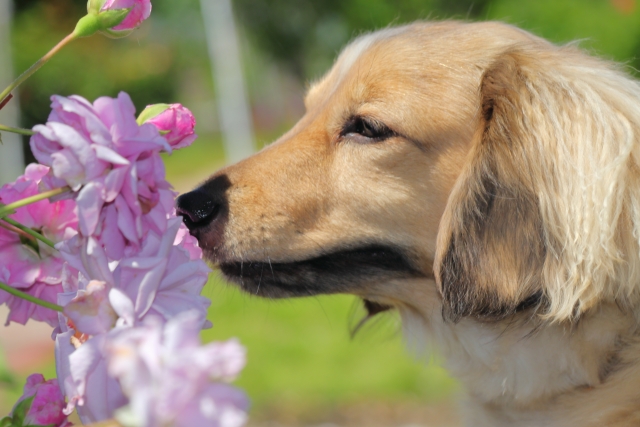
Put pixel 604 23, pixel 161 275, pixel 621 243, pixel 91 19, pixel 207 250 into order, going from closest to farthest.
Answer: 1. pixel 161 275
2. pixel 91 19
3. pixel 621 243
4. pixel 207 250
5. pixel 604 23

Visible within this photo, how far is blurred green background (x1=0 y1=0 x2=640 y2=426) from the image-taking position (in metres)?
5.24

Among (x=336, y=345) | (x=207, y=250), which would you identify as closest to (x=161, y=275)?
(x=207, y=250)

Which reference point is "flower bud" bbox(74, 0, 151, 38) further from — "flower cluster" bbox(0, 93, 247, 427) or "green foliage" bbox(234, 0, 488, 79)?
"green foliage" bbox(234, 0, 488, 79)

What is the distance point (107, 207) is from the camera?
0.90 m

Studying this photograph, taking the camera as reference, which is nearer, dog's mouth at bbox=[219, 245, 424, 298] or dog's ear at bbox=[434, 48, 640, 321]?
dog's ear at bbox=[434, 48, 640, 321]

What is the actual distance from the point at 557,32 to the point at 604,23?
0.52 meters

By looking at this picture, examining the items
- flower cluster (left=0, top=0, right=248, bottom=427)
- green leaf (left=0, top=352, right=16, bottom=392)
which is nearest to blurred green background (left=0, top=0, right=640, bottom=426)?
green leaf (left=0, top=352, right=16, bottom=392)

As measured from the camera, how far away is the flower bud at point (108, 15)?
100 cm

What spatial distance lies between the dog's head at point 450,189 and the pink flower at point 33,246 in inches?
44.8

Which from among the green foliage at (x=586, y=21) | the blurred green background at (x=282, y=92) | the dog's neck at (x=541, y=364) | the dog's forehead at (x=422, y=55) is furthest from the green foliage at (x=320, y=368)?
the green foliage at (x=586, y=21)

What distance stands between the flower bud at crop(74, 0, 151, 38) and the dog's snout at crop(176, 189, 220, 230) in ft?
3.79

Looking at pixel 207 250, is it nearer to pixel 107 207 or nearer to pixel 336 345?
pixel 107 207

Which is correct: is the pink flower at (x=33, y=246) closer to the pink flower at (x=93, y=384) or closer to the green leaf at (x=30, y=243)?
the green leaf at (x=30, y=243)

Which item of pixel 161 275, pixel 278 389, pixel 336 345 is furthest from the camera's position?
pixel 336 345
